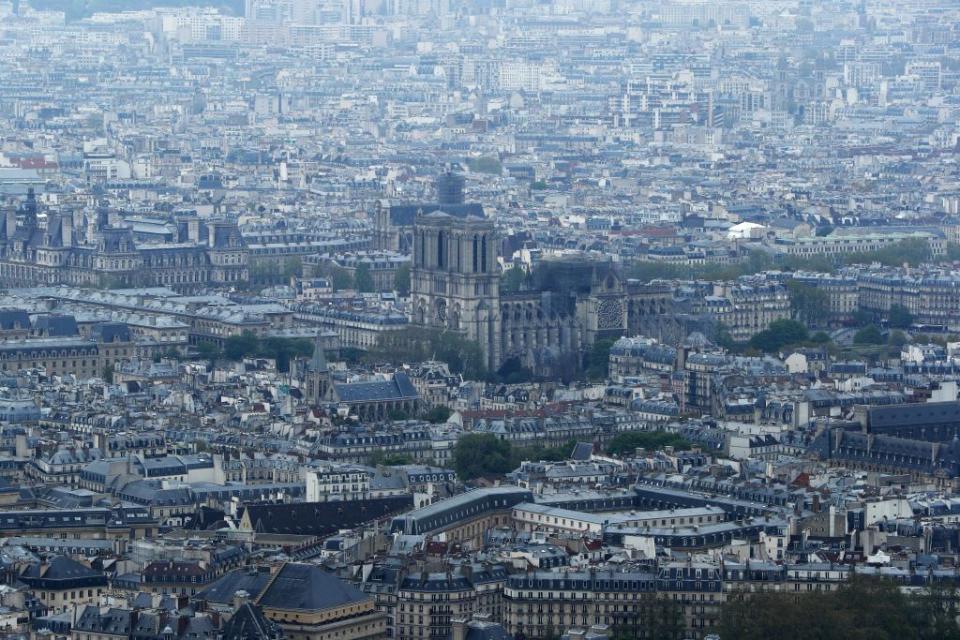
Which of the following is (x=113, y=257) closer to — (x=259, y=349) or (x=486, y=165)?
(x=259, y=349)

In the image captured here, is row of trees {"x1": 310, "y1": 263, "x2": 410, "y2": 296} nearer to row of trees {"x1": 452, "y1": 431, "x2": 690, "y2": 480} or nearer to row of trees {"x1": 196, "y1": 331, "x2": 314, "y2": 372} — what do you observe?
row of trees {"x1": 196, "y1": 331, "x2": 314, "y2": 372}

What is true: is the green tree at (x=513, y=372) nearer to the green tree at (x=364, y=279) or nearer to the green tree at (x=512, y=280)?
the green tree at (x=512, y=280)

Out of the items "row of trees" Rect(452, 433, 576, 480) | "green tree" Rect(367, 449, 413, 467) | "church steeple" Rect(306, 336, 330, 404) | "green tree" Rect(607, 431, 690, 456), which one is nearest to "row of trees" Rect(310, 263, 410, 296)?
"church steeple" Rect(306, 336, 330, 404)

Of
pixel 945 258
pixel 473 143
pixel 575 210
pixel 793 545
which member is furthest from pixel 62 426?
Result: pixel 473 143

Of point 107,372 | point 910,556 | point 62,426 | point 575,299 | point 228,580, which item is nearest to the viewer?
point 228,580

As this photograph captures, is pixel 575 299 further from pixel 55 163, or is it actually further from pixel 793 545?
pixel 55 163

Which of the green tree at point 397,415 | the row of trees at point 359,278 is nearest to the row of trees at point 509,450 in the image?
the green tree at point 397,415
